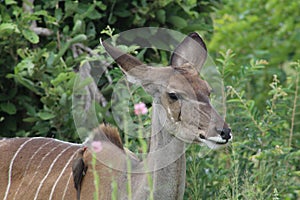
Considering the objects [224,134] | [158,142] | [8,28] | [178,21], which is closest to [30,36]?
[8,28]

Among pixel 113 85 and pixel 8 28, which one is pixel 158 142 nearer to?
pixel 113 85

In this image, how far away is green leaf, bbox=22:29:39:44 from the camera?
15.0ft

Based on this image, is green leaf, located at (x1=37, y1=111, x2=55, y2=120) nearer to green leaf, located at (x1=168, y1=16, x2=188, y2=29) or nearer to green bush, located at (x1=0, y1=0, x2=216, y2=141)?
green bush, located at (x1=0, y1=0, x2=216, y2=141)

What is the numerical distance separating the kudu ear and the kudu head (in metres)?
0.20

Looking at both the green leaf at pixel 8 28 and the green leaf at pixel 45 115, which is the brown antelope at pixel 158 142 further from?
the green leaf at pixel 8 28

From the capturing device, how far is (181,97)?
3.26 m

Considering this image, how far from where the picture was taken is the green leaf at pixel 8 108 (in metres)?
4.75

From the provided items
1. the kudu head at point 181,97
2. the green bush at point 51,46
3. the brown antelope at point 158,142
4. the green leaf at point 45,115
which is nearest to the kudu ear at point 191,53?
the brown antelope at point 158,142

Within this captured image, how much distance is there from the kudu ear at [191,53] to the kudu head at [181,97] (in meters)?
0.20

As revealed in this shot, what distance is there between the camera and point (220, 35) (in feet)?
23.0

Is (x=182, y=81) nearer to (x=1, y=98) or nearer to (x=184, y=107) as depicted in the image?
(x=184, y=107)

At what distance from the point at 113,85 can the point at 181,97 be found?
149 cm

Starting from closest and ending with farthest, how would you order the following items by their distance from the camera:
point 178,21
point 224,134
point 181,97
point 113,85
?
point 224,134 < point 181,97 < point 113,85 < point 178,21

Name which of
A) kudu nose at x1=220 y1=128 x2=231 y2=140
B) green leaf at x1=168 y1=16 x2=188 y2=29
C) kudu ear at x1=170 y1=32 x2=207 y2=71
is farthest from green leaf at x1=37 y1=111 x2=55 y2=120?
kudu nose at x1=220 y1=128 x2=231 y2=140
